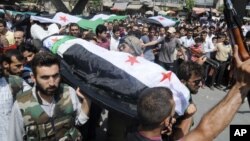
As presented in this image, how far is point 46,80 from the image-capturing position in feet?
10.7

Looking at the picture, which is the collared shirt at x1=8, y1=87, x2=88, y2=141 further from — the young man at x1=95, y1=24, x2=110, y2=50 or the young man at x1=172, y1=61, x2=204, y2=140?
the young man at x1=95, y1=24, x2=110, y2=50

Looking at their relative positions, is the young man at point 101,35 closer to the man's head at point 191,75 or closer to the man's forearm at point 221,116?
the man's head at point 191,75

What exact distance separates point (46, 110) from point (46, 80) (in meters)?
0.22

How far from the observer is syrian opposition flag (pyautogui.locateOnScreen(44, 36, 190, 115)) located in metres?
3.70

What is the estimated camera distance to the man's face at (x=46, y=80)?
3227mm

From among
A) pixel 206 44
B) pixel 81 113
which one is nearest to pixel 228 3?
pixel 81 113

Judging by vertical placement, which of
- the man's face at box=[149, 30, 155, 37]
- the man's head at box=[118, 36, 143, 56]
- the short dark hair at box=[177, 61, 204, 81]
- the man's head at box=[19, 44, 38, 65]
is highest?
the short dark hair at box=[177, 61, 204, 81]

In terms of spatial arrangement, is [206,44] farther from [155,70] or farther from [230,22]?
[230,22]

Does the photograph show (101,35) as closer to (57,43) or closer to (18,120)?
(57,43)

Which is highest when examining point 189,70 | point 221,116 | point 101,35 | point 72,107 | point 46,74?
point 221,116

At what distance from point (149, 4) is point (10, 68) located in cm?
5747

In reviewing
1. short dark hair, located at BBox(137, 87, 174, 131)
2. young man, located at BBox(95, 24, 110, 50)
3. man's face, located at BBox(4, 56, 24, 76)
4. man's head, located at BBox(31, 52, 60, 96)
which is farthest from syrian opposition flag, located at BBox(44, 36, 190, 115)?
young man, located at BBox(95, 24, 110, 50)

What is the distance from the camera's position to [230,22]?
2.37 meters

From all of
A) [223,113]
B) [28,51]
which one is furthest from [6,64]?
[223,113]
